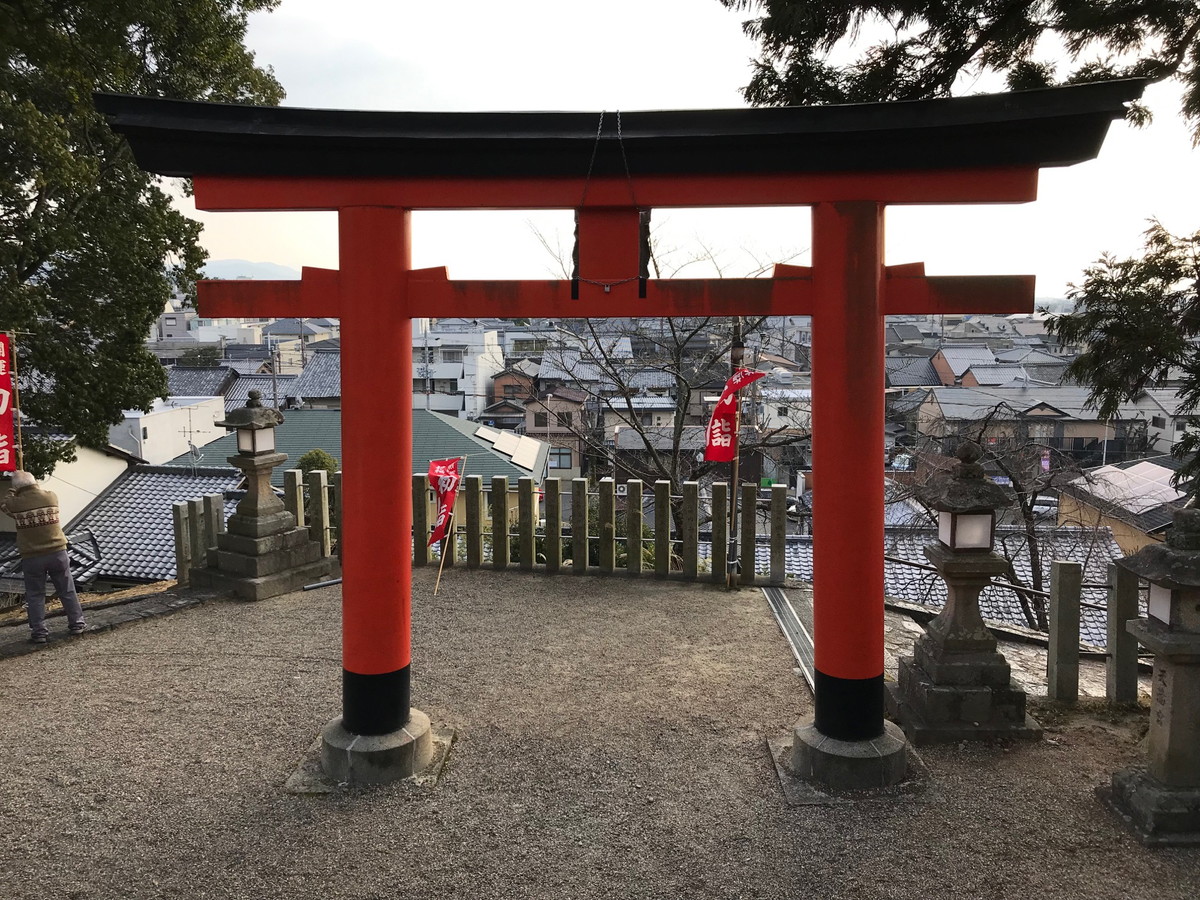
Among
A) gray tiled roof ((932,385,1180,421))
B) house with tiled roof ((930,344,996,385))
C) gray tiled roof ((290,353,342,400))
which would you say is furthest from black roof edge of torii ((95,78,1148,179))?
house with tiled roof ((930,344,996,385))

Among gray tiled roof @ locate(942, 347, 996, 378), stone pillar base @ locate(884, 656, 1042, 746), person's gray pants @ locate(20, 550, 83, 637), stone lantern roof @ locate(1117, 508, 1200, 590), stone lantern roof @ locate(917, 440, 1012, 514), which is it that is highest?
gray tiled roof @ locate(942, 347, 996, 378)

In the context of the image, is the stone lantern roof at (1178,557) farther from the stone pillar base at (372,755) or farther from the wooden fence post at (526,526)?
the wooden fence post at (526,526)

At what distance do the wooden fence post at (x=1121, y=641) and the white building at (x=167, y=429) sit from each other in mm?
23772

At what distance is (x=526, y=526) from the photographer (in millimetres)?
8820

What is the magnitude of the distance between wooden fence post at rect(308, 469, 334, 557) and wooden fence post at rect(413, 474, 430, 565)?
3.08 ft

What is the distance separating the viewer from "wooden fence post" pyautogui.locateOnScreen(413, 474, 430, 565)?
9.11 metres

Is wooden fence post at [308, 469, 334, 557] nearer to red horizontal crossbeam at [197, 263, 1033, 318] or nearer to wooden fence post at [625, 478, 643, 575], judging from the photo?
wooden fence post at [625, 478, 643, 575]

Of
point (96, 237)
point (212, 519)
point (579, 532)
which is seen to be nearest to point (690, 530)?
point (579, 532)

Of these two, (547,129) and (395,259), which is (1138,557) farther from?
(395,259)

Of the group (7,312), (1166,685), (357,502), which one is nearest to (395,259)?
(357,502)

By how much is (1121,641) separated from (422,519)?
6.56 meters

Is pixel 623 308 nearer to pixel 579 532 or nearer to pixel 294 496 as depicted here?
pixel 579 532

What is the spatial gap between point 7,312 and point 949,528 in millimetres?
11493

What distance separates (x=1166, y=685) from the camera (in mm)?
3926
